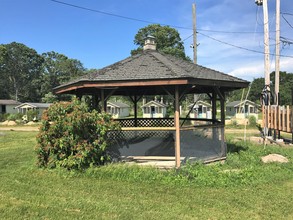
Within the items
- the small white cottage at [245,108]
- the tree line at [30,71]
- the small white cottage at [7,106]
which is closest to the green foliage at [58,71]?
the tree line at [30,71]

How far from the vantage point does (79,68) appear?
76500mm

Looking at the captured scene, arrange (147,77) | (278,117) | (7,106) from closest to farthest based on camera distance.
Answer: (147,77)
(278,117)
(7,106)

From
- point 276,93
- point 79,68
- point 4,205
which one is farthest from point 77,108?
point 79,68

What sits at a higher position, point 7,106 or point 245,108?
point 7,106

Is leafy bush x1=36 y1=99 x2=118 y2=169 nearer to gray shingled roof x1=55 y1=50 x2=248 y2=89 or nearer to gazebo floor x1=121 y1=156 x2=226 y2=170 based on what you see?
gazebo floor x1=121 y1=156 x2=226 y2=170

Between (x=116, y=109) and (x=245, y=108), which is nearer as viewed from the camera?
(x=245, y=108)

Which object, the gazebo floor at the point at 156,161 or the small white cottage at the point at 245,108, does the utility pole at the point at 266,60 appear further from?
the small white cottage at the point at 245,108

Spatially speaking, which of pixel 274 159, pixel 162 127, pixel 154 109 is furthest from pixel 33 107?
pixel 274 159

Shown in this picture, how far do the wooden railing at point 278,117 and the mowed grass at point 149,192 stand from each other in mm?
4829

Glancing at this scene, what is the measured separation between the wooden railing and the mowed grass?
4.83 metres

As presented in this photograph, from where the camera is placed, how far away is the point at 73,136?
7820mm

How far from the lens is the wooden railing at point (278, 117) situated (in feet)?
41.0

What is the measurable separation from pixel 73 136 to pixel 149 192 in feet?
9.51

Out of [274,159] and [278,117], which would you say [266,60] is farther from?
[274,159]
